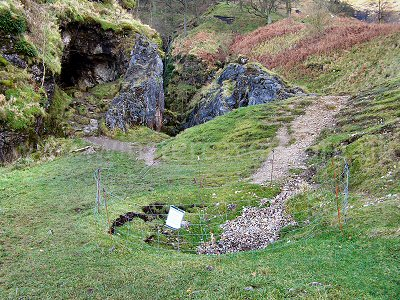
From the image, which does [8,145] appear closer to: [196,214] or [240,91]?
[196,214]

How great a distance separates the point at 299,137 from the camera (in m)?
25.8

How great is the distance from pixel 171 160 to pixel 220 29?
46.1 meters

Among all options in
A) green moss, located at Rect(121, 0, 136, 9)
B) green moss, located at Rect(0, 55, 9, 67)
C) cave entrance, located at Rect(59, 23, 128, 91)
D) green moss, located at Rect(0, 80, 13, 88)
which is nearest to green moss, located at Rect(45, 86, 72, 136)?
green moss, located at Rect(0, 80, 13, 88)

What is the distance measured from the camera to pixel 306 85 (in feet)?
135

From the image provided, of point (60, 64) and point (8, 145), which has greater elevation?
point (60, 64)

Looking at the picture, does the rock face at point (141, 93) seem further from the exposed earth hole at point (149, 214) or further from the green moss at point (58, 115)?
the exposed earth hole at point (149, 214)

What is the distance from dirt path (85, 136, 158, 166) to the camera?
28730mm

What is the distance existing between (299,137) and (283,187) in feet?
27.4

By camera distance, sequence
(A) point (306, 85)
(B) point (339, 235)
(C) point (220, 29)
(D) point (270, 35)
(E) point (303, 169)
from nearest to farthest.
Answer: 1. (B) point (339, 235)
2. (E) point (303, 169)
3. (A) point (306, 85)
4. (D) point (270, 35)
5. (C) point (220, 29)

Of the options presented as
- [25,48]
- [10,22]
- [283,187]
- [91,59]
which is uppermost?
[10,22]

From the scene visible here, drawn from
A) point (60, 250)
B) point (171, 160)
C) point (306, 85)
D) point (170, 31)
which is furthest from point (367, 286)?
point (170, 31)

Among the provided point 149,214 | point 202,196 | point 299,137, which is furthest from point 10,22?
point 299,137

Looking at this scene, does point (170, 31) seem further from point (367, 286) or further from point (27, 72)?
point (367, 286)

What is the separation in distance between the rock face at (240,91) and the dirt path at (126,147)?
9901 millimetres
